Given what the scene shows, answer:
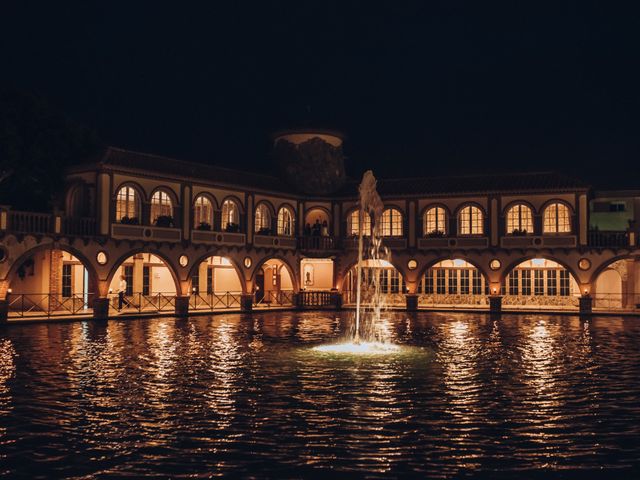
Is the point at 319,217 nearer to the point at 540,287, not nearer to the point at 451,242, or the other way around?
the point at 451,242

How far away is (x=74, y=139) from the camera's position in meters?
37.3

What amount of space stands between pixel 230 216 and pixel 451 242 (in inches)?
498

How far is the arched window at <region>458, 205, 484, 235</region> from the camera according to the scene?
139 ft

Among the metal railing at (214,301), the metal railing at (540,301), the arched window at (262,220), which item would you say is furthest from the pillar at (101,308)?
the metal railing at (540,301)

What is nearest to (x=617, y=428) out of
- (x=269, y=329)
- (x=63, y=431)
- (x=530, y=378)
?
(x=530, y=378)

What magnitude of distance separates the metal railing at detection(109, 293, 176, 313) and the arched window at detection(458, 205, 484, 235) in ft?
55.3

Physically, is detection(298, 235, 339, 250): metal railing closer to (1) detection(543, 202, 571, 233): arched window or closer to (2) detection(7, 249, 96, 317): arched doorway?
(1) detection(543, 202, 571, 233): arched window

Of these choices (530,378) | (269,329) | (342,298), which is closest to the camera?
(530,378)

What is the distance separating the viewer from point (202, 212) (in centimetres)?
3931

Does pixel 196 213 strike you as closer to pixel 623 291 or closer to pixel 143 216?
pixel 143 216

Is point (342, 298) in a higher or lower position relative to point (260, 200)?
lower

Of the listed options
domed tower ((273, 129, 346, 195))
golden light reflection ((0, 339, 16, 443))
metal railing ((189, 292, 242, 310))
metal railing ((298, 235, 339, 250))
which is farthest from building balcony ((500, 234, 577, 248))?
golden light reflection ((0, 339, 16, 443))

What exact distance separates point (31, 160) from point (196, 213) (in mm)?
8475

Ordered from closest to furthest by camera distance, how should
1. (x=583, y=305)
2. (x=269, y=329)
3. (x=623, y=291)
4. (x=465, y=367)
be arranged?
(x=465, y=367) < (x=269, y=329) < (x=583, y=305) < (x=623, y=291)
